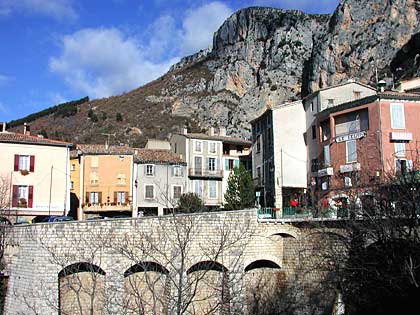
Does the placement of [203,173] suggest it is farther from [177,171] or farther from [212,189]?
[177,171]

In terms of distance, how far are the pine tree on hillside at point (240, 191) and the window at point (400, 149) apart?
14226 mm

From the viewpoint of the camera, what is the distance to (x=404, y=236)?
2142 centimetres

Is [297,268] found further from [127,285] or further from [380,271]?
[127,285]

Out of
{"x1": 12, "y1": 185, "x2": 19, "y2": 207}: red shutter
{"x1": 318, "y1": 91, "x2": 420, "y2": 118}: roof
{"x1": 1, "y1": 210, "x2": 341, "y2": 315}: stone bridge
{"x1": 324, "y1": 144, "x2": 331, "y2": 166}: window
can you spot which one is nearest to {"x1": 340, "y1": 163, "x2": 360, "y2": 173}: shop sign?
{"x1": 324, "y1": 144, "x2": 331, "y2": 166}: window

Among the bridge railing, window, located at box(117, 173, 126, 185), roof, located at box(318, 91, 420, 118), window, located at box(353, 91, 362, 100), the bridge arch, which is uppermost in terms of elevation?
window, located at box(353, 91, 362, 100)

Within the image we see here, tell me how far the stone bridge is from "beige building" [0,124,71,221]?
11.5 metres

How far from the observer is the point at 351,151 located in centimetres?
3800

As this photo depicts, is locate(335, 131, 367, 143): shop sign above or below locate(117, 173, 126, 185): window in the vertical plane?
above

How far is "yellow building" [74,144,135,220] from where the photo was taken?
48812 millimetres

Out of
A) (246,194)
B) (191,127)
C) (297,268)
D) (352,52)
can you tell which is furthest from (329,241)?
(191,127)

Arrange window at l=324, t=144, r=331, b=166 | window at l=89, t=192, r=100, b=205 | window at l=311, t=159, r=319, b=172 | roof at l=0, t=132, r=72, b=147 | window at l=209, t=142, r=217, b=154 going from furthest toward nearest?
window at l=209, t=142, r=217, b=154 → window at l=89, t=192, r=100, b=205 → window at l=311, t=159, r=319, b=172 → window at l=324, t=144, r=331, b=166 → roof at l=0, t=132, r=72, b=147

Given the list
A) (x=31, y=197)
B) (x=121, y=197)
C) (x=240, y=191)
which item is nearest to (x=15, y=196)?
(x=31, y=197)

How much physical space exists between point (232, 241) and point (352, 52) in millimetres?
53977

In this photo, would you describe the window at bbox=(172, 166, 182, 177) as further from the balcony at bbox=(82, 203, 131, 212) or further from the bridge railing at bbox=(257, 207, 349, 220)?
the bridge railing at bbox=(257, 207, 349, 220)
